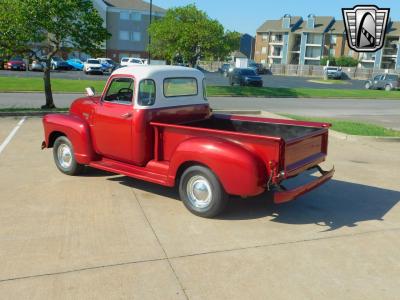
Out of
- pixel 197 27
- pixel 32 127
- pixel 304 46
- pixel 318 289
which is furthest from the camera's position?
pixel 304 46

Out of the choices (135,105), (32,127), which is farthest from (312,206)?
(32,127)

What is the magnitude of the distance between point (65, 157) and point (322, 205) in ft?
14.2

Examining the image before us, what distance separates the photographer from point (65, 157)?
24.1 feet

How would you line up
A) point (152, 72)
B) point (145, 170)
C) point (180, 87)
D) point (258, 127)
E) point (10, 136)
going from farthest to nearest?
point (10, 136)
point (258, 127)
point (180, 87)
point (152, 72)
point (145, 170)

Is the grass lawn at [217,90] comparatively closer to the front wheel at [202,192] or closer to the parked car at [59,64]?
the parked car at [59,64]

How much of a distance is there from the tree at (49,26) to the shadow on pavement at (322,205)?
28.1 feet

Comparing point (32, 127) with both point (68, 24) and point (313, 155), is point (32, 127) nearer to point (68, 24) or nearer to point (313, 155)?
point (68, 24)

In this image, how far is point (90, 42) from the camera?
14.8 m

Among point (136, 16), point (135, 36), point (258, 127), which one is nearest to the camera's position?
point (258, 127)

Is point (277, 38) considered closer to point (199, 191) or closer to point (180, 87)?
point (180, 87)

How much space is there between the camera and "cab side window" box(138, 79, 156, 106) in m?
6.19

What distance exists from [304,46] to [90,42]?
81019 millimetres

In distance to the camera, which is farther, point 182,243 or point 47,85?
point 47,85

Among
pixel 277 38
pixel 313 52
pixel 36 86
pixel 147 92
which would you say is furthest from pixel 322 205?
pixel 277 38
